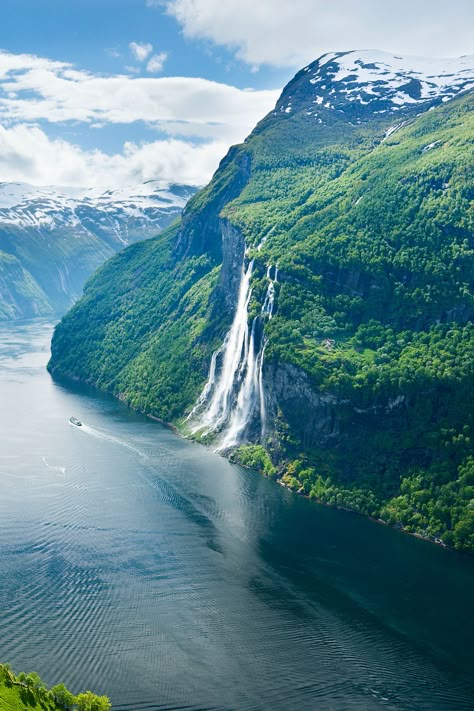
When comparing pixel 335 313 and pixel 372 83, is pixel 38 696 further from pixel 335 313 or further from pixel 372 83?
pixel 372 83

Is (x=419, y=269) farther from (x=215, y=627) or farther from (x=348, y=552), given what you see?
(x=215, y=627)

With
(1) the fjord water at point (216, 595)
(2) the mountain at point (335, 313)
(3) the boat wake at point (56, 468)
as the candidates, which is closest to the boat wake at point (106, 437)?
(1) the fjord water at point (216, 595)

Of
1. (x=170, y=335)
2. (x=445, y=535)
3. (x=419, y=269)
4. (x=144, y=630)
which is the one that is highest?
(x=419, y=269)

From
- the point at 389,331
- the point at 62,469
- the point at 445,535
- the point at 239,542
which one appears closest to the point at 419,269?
the point at 389,331

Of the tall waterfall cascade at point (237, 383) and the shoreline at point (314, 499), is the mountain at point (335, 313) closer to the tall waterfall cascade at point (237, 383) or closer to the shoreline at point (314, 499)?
the tall waterfall cascade at point (237, 383)

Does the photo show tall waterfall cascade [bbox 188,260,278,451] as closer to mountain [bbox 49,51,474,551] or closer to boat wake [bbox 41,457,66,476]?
mountain [bbox 49,51,474,551]

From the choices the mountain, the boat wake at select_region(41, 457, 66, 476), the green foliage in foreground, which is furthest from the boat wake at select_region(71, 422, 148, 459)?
the green foliage in foreground

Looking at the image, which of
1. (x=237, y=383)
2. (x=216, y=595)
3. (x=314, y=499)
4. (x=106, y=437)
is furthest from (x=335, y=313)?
(x=216, y=595)
